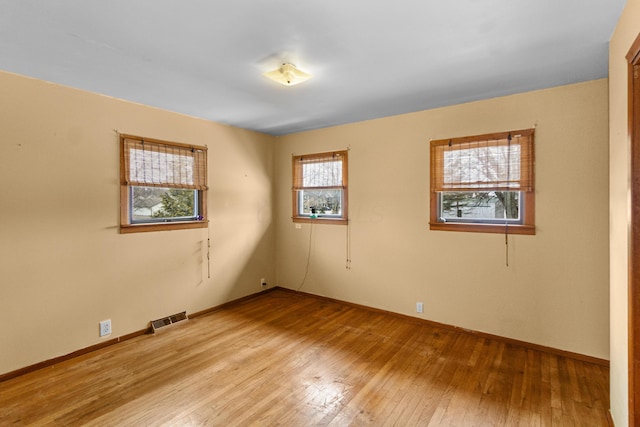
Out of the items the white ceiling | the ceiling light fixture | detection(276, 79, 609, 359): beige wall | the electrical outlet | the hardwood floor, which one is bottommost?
the hardwood floor

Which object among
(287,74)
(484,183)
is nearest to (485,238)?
(484,183)

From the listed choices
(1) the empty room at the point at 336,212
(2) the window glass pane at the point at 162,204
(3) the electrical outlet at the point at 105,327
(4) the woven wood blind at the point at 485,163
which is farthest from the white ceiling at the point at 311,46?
(3) the electrical outlet at the point at 105,327

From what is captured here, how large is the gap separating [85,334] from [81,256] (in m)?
0.75

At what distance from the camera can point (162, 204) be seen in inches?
145

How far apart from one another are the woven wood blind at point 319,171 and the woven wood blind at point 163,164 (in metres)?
1.38

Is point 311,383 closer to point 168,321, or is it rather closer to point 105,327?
point 168,321

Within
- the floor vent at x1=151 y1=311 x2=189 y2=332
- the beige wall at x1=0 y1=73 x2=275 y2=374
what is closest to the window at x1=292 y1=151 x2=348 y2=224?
the beige wall at x1=0 y1=73 x2=275 y2=374

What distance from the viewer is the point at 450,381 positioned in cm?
253

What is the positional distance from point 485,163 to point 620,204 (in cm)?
147

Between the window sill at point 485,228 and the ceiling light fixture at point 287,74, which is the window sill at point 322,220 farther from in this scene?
the ceiling light fixture at point 287,74

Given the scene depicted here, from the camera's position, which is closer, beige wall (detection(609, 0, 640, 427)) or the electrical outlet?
beige wall (detection(609, 0, 640, 427))

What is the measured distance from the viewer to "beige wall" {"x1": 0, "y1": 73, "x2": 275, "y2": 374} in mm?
2590

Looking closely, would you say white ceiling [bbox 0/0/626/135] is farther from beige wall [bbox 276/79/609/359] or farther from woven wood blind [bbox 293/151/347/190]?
woven wood blind [bbox 293/151/347/190]

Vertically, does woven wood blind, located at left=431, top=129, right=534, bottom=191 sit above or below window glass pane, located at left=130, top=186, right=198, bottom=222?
above
